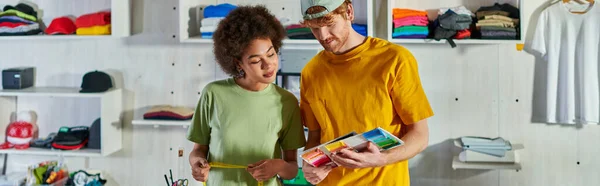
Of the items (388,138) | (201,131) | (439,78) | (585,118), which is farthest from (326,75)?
(585,118)

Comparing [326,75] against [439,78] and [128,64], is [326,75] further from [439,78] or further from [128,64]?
[128,64]

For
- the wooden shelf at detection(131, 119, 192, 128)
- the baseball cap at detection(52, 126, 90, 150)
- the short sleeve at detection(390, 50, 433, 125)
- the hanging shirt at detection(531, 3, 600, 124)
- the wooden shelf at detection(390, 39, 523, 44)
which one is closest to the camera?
the short sleeve at detection(390, 50, 433, 125)

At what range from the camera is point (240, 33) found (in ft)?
5.32

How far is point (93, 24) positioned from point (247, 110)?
5.76 ft

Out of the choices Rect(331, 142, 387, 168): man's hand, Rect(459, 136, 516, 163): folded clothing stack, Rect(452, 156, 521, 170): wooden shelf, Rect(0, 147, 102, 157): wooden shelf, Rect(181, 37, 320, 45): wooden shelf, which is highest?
Rect(181, 37, 320, 45): wooden shelf

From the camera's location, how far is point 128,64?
11.0 feet

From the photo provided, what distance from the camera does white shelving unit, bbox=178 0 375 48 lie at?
115 inches

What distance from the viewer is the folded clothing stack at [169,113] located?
315cm

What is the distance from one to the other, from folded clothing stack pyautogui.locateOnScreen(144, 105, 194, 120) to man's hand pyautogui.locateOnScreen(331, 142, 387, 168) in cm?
183

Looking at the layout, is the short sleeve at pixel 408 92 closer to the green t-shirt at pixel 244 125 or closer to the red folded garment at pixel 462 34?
the green t-shirt at pixel 244 125

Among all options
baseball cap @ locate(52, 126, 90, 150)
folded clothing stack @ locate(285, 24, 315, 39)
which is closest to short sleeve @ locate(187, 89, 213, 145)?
folded clothing stack @ locate(285, 24, 315, 39)

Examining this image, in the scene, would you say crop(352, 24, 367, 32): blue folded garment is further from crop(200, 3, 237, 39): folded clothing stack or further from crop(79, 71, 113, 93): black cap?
crop(79, 71, 113, 93): black cap

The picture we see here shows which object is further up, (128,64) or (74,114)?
(128,64)

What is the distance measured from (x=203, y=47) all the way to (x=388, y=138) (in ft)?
6.48
